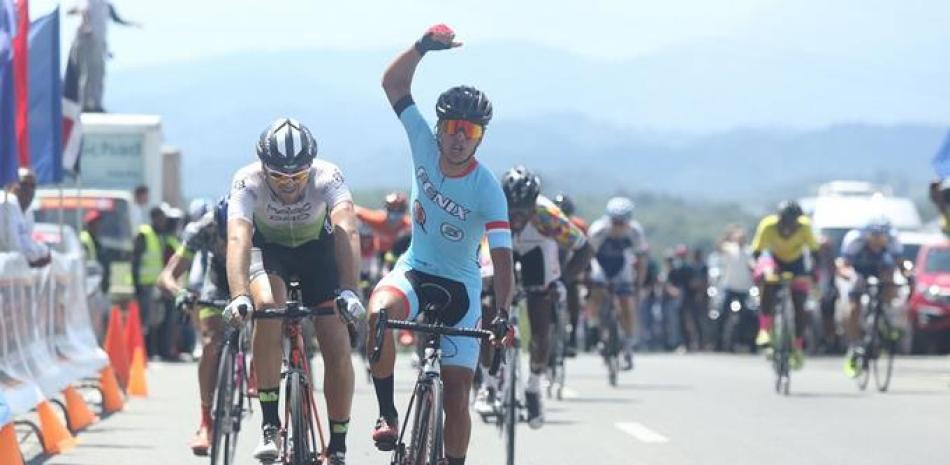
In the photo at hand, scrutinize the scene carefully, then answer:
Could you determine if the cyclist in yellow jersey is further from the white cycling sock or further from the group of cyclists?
the group of cyclists

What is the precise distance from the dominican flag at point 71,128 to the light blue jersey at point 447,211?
460 inches

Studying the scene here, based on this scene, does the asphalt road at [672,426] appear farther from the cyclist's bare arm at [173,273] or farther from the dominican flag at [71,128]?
the dominican flag at [71,128]

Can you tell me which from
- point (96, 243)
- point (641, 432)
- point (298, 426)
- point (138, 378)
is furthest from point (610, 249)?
point (298, 426)

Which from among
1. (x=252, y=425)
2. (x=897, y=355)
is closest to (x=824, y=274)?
(x=897, y=355)

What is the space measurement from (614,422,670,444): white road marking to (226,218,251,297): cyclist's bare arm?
5720 mm

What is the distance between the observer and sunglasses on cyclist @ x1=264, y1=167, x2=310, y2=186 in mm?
10492

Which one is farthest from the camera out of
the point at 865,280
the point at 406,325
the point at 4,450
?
the point at 865,280

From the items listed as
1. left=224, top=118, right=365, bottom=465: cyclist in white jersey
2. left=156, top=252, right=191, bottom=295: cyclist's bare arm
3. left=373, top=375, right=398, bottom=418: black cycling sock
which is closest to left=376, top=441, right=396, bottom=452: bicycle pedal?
left=373, top=375, right=398, bottom=418: black cycling sock

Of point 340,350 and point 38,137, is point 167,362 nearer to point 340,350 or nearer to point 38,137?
point 38,137

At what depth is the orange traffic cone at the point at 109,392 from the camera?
18.2 m

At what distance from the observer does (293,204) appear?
10930 millimetres

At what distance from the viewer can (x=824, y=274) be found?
3409 centimetres

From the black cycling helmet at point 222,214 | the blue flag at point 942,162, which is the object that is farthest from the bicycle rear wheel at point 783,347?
the black cycling helmet at point 222,214

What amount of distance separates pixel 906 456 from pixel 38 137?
9297mm
